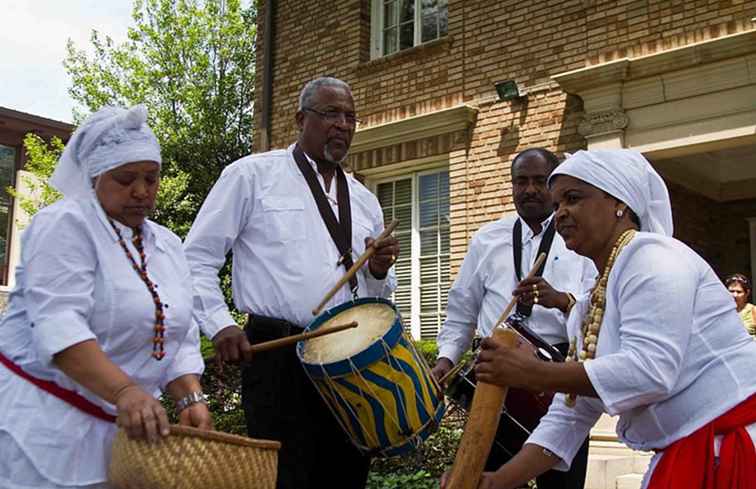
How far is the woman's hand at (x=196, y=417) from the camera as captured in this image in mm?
2772

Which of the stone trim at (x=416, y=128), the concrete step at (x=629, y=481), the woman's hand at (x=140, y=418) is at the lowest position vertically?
the concrete step at (x=629, y=481)

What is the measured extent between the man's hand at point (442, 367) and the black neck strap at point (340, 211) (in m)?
0.72

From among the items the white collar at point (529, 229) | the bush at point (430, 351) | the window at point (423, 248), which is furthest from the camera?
the window at point (423, 248)

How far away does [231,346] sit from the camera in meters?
3.51

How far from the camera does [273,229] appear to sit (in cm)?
394

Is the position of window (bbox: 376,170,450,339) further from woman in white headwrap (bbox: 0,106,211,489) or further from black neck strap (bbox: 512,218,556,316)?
woman in white headwrap (bbox: 0,106,211,489)

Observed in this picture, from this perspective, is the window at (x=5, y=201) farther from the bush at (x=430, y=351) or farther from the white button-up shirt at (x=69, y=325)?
the white button-up shirt at (x=69, y=325)

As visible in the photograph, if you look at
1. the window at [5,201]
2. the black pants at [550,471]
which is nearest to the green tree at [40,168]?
the window at [5,201]

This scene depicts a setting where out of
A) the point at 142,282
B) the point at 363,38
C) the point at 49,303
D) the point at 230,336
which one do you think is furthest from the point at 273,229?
the point at 363,38

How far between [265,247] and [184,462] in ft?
5.72

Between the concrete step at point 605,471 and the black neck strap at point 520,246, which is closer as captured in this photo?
the black neck strap at point 520,246

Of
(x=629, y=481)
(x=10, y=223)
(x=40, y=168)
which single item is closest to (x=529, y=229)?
(x=629, y=481)

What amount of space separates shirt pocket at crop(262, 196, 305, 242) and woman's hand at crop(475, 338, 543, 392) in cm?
150

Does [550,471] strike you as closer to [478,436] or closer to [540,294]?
[540,294]
